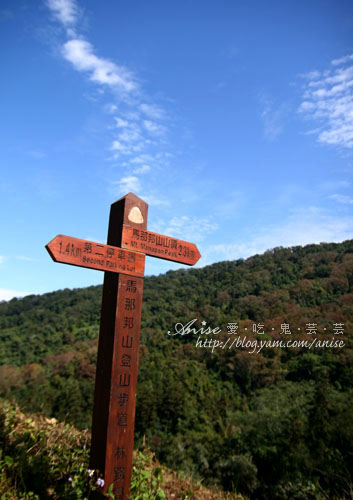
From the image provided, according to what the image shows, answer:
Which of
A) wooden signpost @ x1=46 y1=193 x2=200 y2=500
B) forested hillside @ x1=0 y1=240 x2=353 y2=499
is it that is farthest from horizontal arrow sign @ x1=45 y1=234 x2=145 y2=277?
forested hillside @ x1=0 y1=240 x2=353 y2=499

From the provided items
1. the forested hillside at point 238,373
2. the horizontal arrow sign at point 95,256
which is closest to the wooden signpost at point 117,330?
the horizontal arrow sign at point 95,256

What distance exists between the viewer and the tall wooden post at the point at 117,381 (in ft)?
7.23

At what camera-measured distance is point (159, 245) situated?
273 centimetres

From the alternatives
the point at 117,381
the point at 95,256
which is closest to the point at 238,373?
the point at 117,381

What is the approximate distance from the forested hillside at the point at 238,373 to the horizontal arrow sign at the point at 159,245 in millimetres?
3048

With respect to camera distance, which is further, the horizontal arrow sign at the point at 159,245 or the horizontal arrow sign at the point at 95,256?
the horizontal arrow sign at the point at 159,245

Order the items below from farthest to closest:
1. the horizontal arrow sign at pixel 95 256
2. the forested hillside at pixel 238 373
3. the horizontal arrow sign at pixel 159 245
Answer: the forested hillside at pixel 238 373
the horizontal arrow sign at pixel 159 245
the horizontal arrow sign at pixel 95 256

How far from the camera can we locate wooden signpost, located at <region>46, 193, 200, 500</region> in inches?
86.7

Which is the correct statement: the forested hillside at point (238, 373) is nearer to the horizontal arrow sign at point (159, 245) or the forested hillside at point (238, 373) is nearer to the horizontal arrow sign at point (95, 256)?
the horizontal arrow sign at point (159, 245)

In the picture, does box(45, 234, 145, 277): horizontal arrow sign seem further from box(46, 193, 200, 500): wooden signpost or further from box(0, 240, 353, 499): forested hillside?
box(0, 240, 353, 499): forested hillside

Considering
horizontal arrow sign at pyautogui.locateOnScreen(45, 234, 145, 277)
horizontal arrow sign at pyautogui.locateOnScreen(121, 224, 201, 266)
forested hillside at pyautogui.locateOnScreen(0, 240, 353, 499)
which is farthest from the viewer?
forested hillside at pyautogui.locateOnScreen(0, 240, 353, 499)

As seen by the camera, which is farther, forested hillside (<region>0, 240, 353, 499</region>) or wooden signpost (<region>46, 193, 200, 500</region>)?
forested hillside (<region>0, 240, 353, 499</region>)

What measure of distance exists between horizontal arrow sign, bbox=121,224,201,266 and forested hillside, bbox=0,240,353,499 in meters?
3.05

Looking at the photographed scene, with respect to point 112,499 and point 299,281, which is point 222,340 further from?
point 112,499
